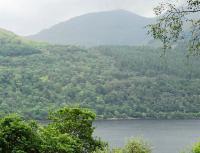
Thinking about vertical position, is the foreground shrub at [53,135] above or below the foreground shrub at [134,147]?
above

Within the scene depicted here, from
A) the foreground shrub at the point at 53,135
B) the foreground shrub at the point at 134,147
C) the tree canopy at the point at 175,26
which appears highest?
the tree canopy at the point at 175,26

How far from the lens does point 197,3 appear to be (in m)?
18.4

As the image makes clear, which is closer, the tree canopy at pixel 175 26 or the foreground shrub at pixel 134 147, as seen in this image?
the tree canopy at pixel 175 26

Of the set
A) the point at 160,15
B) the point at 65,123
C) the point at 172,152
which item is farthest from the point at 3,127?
the point at 172,152

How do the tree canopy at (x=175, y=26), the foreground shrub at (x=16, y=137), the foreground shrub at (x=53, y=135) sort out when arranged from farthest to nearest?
the foreground shrub at (x=53, y=135)
the foreground shrub at (x=16, y=137)
the tree canopy at (x=175, y=26)

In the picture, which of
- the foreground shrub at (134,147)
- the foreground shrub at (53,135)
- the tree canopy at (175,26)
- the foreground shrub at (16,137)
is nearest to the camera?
the tree canopy at (175,26)

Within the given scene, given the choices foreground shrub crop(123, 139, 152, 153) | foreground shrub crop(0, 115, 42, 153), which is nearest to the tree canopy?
foreground shrub crop(0, 115, 42, 153)

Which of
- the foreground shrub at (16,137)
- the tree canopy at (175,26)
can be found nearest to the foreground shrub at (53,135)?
the foreground shrub at (16,137)

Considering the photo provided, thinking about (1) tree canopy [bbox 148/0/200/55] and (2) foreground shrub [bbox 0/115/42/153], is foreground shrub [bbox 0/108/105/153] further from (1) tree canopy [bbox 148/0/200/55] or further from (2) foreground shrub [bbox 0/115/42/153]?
(1) tree canopy [bbox 148/0/200/55]

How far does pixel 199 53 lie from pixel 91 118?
38033 millimetres

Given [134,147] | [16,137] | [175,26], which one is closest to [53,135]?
[16,137]

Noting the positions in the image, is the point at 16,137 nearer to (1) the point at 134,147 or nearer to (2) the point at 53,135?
(2) the point at 53,135

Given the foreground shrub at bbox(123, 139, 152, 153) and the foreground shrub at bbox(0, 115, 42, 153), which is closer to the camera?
the foreground shrub at bbox(0, 115, 42, 153)

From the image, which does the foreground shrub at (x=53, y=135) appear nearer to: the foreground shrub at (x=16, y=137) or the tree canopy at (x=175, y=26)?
the foreground shrub at (x=16, y=137)
